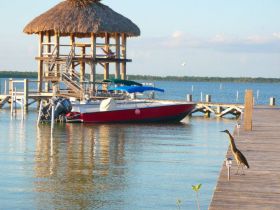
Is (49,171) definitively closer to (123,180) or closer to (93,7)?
(123,180)

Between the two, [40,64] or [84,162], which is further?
[40,64]

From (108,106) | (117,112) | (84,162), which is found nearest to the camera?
(84,162)

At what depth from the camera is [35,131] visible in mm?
33406

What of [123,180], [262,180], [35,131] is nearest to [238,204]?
[262,180]

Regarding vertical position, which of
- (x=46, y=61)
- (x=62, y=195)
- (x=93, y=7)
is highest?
(x=93, y=7)

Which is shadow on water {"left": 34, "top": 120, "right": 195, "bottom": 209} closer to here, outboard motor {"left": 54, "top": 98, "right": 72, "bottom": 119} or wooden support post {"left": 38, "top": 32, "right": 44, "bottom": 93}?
outboard motor {"left": 54, "top": 98, "right": 72, "bottom": 119}

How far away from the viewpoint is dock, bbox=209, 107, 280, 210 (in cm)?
1249

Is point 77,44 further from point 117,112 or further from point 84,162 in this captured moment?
point 84,162

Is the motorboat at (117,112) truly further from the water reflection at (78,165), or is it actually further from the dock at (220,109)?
the dock at (220,109)

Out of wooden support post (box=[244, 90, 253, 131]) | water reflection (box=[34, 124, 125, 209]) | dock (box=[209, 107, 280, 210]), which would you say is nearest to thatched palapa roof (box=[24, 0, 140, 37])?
water reflection (box=[34, 124, 125, 209])

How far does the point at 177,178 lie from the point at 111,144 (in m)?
9.01

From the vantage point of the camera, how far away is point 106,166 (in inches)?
852

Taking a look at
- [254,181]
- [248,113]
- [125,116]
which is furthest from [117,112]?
[254,181]

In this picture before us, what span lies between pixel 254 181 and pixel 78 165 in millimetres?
8072
